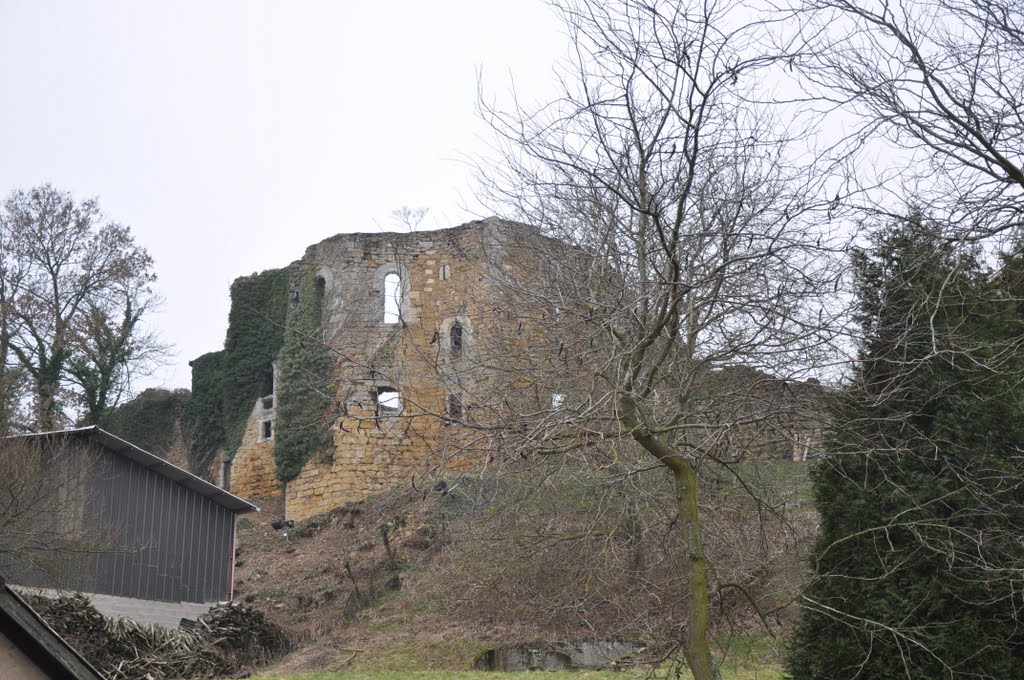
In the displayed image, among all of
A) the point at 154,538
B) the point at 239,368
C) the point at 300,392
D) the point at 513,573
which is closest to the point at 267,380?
the point at 239,368

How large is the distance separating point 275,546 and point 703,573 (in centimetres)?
1678

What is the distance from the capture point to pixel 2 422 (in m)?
15.6

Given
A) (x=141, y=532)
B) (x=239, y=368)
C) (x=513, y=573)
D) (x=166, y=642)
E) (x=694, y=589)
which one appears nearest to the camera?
(x=694, y=589)

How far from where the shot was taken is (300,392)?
83.1ft

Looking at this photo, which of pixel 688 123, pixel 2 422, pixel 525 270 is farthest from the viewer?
pixel 2 422

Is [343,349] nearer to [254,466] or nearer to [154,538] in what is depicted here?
[254,466]

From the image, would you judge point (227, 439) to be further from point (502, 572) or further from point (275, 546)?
point (502, 572)

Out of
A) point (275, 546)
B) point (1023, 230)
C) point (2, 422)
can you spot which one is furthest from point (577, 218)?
point (275, 546)

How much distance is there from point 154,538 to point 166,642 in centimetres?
249

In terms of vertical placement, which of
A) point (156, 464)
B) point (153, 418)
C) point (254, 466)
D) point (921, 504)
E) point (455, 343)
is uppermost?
point (455, 343)

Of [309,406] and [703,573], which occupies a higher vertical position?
[309,406]

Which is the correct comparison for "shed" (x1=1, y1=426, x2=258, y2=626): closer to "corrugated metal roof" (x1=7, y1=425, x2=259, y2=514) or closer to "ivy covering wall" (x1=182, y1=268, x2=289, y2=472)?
"corrugated metal roof" (x1=7, y1=425, x2=259, y2=514)

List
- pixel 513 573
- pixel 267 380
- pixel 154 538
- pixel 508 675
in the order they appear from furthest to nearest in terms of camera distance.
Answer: pixel 267 380 → pixel 154 538 → pixel 513 573 → pixel 508 675

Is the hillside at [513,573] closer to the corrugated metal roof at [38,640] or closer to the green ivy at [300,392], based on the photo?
the corrugated metal roof at [38,640]
